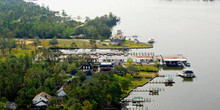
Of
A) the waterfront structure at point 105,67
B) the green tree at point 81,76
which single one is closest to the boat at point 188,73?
the waterfront structure at point 105,67

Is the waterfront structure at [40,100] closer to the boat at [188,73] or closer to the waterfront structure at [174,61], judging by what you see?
the boat at [188,73]

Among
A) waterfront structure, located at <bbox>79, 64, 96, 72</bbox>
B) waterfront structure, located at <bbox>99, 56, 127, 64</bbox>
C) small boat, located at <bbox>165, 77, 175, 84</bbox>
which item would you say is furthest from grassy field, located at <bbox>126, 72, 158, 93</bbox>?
waterfront structure, located at <bbox>99, 56, 127, 64</bbox>

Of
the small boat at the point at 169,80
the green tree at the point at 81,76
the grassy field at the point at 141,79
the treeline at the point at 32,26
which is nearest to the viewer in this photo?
the green tree at the point at 81,76

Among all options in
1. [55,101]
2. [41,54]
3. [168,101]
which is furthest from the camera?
[41,54]

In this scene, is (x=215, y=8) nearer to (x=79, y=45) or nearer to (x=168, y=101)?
(x=79, y=45)

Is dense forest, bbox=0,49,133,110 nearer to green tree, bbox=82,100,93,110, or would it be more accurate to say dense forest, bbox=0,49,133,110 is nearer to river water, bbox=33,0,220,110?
green tree, bbox=82,100,93,110

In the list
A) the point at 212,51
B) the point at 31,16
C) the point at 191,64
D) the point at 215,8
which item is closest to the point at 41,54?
the point at 191,64

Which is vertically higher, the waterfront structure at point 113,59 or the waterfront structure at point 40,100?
the waterfront structure at point 113,59
